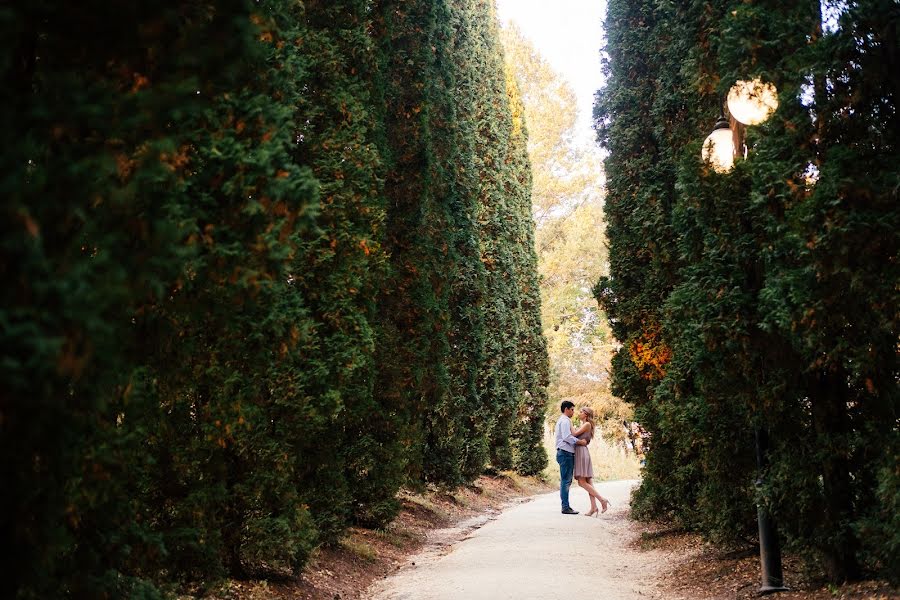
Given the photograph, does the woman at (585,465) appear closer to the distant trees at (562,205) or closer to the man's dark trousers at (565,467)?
the man's dark trousers at (565,467)

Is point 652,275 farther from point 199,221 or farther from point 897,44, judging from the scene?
point 199,221

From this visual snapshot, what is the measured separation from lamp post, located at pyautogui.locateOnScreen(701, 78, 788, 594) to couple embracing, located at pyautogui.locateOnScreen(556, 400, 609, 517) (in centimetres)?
728

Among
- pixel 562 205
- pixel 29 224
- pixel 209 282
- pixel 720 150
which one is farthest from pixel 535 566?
pixel 562 205

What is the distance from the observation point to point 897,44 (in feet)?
17.2

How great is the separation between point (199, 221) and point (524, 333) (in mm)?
21722

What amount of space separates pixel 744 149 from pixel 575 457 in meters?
8.08

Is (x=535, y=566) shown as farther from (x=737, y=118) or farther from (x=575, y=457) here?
(x=575, y=457)

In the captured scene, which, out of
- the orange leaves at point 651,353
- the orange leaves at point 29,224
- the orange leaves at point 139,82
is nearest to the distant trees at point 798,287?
the orange leaves at point 651,353

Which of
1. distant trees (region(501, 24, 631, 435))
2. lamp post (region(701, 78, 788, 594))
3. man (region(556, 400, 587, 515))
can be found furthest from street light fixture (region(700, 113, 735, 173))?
distant trees (region(501, 24, 631, 435))

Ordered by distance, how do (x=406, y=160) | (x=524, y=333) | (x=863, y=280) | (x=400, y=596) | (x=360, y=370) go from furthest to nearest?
(x=524, y=333) → (x=406, y=160) → (x=360, y=370) → (x=400, y=596) → (x=863, y=280)

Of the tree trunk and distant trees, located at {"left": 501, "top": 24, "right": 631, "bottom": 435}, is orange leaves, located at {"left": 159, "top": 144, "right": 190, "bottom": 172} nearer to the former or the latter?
the tree trunk

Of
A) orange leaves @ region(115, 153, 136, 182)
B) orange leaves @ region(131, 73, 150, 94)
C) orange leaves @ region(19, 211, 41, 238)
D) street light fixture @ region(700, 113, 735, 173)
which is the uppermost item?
street light fixture @ region(700, 113, 735, 173)

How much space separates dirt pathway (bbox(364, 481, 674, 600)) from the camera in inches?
297

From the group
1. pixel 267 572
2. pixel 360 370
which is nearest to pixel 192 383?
pixel 267 572
